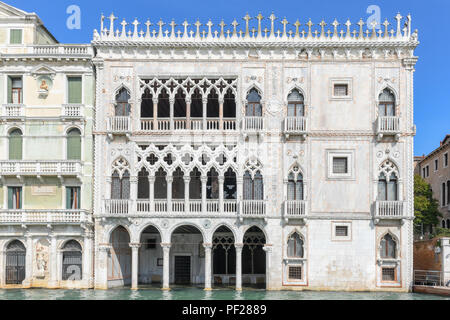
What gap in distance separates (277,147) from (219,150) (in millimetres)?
3194

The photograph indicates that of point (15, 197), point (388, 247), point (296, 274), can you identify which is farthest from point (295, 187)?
point (15, 197)

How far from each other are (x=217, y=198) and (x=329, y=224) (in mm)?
6671

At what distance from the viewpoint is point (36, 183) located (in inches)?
1164

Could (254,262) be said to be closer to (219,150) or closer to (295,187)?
(295,187)

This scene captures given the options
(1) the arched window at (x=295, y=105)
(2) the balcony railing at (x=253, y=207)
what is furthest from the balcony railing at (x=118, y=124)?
(1) the arched window at (x=295, y=105)

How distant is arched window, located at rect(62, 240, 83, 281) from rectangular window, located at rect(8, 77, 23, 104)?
8.70 metres

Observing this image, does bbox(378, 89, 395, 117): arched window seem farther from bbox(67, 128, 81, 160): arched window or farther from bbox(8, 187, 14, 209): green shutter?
bbox(8, 187, 14, 209): green shutter

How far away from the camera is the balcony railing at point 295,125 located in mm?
28562

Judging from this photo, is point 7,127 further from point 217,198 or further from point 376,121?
point 376,121

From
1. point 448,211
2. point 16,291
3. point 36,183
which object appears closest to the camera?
point 16,291

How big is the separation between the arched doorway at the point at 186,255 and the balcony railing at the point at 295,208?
22.2ft

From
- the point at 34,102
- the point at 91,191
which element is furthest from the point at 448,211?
the point at 34,102

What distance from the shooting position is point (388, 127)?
28.4m

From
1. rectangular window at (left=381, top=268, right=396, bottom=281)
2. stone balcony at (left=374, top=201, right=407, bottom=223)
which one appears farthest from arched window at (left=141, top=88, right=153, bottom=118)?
rectangular window at (left=381, top=268, right=396, bottom=281)
